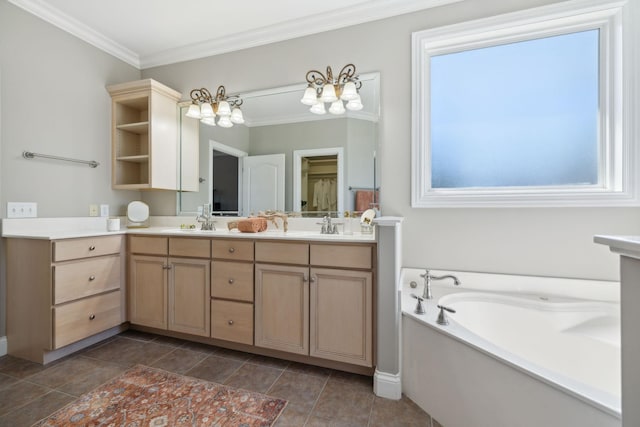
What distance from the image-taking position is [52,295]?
1845 mm

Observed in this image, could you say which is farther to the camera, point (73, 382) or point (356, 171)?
point (356, 171)

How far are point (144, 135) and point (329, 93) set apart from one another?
1.98 m

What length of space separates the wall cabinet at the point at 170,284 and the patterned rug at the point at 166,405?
44 cm

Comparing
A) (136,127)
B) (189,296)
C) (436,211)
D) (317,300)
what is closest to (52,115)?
(136,127)

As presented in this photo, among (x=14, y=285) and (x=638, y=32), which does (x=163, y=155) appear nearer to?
(x=14, y=285)

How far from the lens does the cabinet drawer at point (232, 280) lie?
6.41 feet

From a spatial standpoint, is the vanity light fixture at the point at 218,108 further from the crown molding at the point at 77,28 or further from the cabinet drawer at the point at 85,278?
the cabinet drawer at the point at 85,278

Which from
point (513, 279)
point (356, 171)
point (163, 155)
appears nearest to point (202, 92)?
point (163, 155)

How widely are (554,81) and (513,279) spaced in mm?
1330

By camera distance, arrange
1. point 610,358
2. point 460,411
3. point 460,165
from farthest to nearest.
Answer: point 460,165, point 610,358, point 460,411

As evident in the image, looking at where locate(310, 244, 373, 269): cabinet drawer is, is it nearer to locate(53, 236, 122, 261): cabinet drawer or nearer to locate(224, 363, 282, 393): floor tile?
locate(224, 363, 282, 393): floor tile

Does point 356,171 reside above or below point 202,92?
below

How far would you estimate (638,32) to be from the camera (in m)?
1.69

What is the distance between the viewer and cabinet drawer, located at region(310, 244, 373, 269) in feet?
5.58
